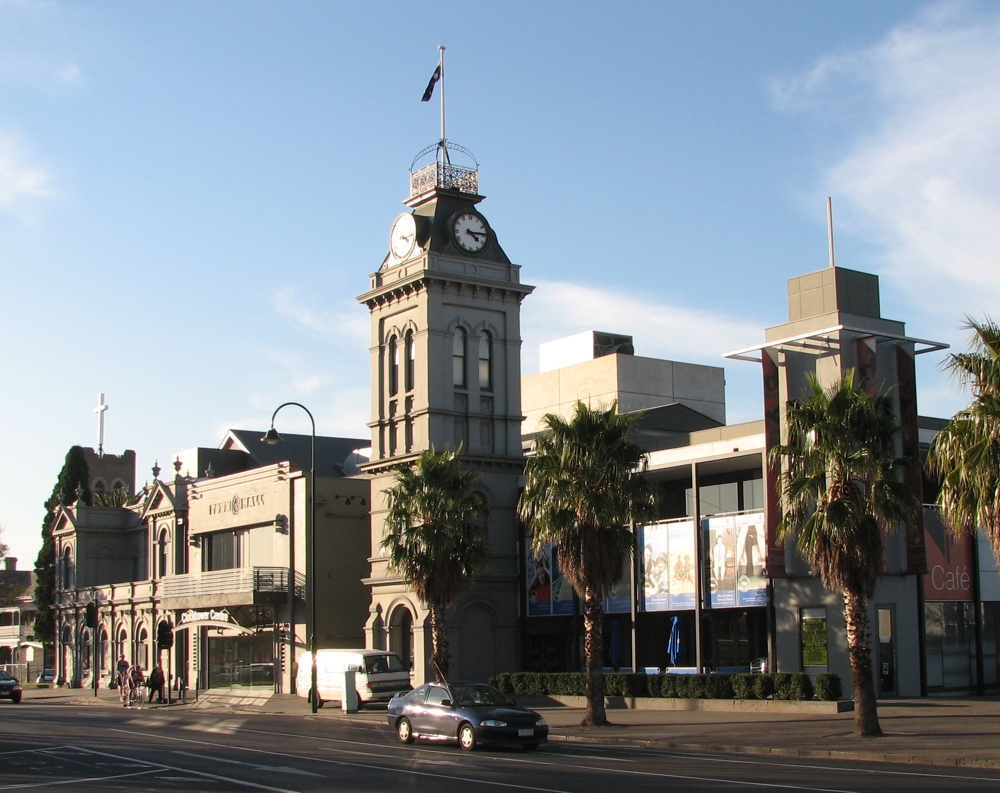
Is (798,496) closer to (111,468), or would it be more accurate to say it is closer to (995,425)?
(995,425)

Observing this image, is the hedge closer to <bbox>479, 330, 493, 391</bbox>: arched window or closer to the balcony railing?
<bbox>479, 330, 493, 391</bbox>: arched window

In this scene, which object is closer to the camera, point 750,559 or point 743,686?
point 743,686

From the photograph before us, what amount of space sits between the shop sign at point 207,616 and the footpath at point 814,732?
16200mm

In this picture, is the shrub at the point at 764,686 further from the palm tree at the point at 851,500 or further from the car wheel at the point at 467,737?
the car wheel at the point at 467,737

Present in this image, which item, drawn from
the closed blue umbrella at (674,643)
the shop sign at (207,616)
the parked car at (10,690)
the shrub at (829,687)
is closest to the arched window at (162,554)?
the shop sign at (207,616)

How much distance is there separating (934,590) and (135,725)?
2277 cm

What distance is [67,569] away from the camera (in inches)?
2950

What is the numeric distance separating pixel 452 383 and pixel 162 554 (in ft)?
86.3

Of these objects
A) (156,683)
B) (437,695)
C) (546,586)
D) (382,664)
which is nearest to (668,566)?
(546,586)

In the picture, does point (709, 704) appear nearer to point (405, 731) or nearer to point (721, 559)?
point (721, 559)

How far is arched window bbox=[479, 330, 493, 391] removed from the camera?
4775cm

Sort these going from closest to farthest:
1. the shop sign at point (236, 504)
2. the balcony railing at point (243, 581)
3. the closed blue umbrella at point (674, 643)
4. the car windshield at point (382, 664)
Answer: the closed blue umbrella at point (674, 643) < the car windshield at point (382, 664) < the balcony railing at point (243, 581) < the shop sign at point (236, 504)

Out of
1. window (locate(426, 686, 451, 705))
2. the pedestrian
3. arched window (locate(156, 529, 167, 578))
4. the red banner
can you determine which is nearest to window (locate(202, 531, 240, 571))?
arched window (locate(156, 529, 167, 578))

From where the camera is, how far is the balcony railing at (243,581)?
2055 inches
